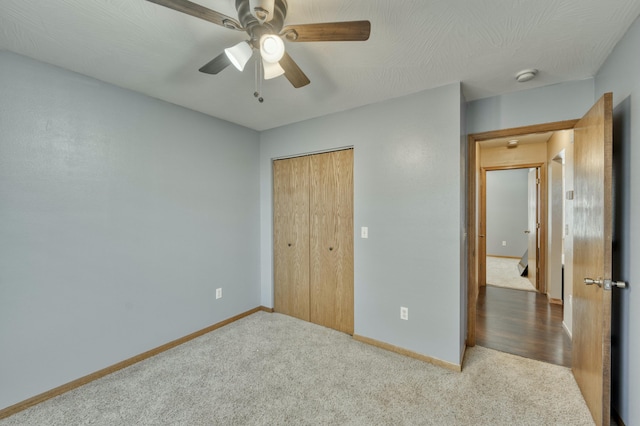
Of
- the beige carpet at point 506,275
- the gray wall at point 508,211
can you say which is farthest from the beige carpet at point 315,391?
the gray wall at point 508,211

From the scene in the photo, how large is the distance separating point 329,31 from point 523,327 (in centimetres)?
354

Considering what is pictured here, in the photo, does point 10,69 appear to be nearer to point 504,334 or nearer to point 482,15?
point 482,15

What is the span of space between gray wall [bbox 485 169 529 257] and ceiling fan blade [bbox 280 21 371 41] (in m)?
7.12

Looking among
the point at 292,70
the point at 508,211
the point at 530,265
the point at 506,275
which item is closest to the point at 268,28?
the point at 292,70

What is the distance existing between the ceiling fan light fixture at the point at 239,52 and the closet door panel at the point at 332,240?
5.36 ft

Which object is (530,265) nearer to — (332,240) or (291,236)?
(332,240)

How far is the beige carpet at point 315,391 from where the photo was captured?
5.63 ft

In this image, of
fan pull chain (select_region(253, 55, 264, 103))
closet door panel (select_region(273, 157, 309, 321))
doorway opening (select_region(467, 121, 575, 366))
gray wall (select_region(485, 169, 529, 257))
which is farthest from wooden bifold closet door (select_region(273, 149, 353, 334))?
gray wall (select_region(485, 169, 529, 257))

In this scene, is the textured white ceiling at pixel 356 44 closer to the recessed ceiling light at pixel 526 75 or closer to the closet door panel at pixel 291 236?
the recessed ceiling light at pixel 526 75

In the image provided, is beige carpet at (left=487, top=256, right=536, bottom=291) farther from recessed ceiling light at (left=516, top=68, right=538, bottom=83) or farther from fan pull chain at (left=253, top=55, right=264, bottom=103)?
fan pull chain at (left=253, top=55, right=264, bottom=103)

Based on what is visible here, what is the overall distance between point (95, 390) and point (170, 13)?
8.53ft

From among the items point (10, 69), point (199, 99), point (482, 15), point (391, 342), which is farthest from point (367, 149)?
point (10, 69)

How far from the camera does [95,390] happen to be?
199cm

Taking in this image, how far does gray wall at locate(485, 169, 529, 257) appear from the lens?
6.90m
